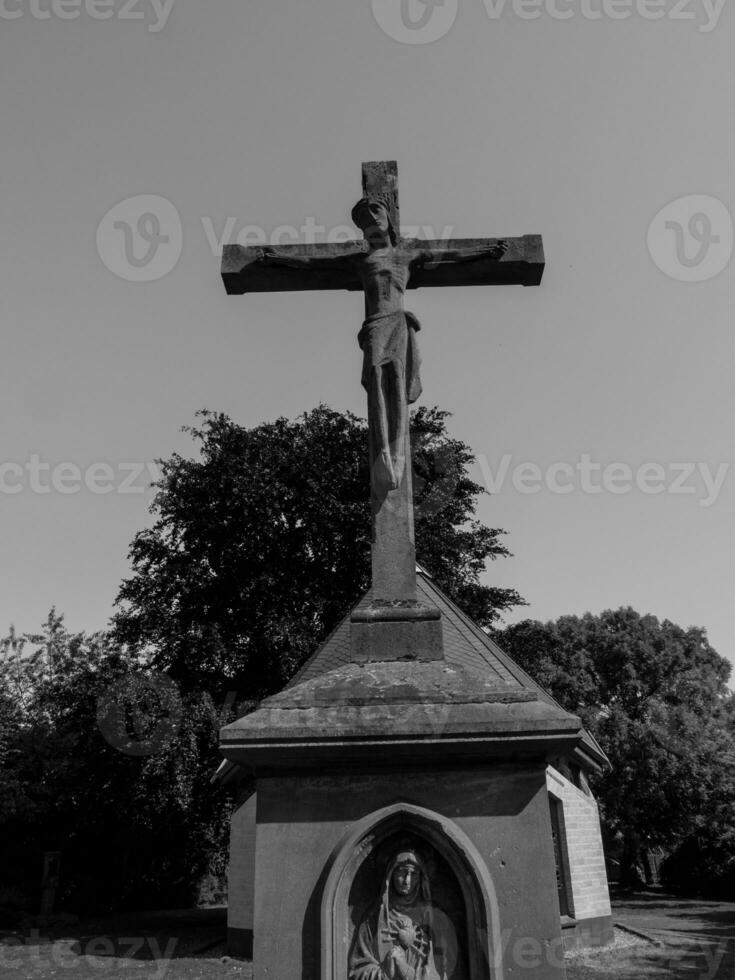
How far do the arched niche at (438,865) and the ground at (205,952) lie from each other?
1265 centimetres

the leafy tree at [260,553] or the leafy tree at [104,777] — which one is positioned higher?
the leafy tree at [260,553]

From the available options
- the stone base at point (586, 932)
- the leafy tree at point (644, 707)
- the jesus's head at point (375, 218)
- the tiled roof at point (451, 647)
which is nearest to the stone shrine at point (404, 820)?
the jesus's head at point (375, 218)

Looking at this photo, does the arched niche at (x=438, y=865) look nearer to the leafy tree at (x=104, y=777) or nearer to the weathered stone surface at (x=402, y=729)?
the weathered stone surface at (x=402, y=729)

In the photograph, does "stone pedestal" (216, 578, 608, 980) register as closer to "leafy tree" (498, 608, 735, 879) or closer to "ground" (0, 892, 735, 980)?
"ground" (0, 892, 735, 980)

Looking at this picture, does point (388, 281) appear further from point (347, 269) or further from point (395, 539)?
point (395, 539)

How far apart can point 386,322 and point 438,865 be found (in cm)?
275

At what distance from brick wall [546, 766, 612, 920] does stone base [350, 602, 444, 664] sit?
15210mm

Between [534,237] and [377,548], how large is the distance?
7.24ft

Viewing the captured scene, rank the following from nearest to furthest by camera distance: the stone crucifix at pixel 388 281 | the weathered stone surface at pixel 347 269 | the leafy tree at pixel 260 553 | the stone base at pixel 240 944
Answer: the stone crucifix at pixel 388 281 → the weathered stone surface at pixel 347 269 → the stone base at pixel 240 944 → the leafy tree at pixel 260 553

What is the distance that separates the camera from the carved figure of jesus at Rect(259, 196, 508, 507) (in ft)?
14.0

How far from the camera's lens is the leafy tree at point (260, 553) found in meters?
22.6

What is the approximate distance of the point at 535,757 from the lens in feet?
11.0

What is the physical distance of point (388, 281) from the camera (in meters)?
4.52

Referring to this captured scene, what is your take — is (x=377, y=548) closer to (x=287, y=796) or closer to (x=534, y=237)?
(x=287, y=796)
